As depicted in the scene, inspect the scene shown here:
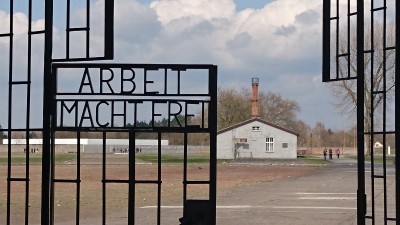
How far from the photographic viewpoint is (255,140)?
275 feet

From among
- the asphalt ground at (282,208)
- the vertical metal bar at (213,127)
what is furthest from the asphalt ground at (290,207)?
the vertical metal bar at (213,127)

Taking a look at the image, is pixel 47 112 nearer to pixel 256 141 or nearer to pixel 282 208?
pixel 282 208

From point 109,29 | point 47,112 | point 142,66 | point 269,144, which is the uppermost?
point 109,29

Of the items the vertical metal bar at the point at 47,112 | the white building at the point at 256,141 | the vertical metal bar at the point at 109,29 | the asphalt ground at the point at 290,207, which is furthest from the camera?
the white building at the point at 256,141

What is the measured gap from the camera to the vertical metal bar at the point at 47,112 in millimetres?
9430

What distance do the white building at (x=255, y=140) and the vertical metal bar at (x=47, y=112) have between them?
6837cm

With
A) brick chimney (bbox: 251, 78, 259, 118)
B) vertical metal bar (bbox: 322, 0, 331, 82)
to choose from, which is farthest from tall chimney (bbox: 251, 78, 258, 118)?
vertical metal bar (bbox: 322, 0, 331, 82)

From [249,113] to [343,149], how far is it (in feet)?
151

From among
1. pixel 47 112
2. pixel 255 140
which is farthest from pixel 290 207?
pixel 255 140

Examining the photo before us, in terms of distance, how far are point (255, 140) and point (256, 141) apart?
536mm

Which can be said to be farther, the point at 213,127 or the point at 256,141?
the point at 256,141
